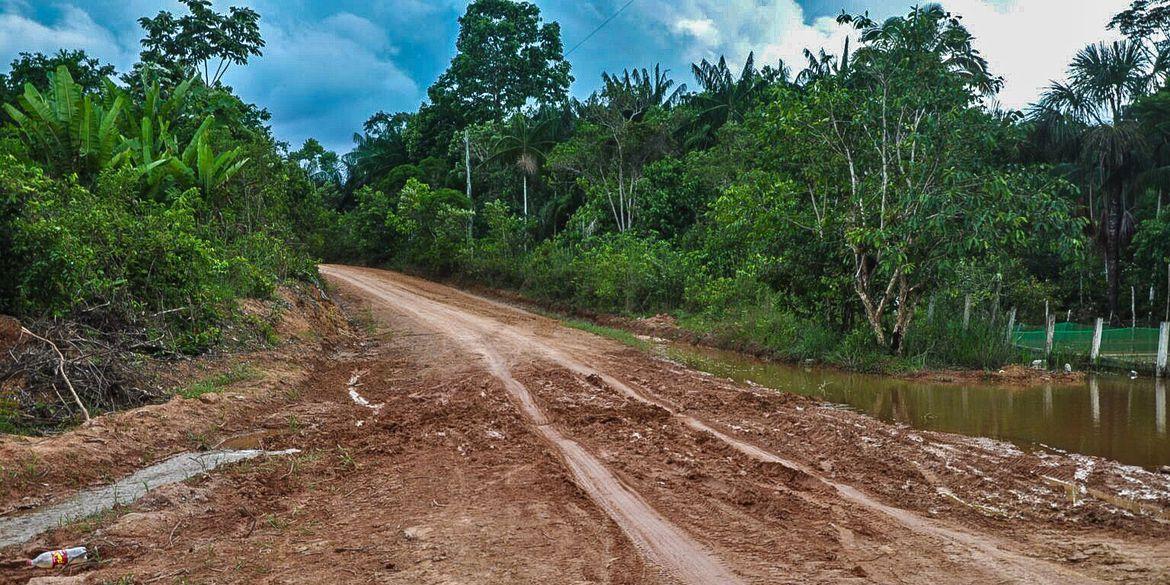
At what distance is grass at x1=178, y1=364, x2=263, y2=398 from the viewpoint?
8364mm

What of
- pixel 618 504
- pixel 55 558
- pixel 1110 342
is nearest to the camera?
pixel 55 558

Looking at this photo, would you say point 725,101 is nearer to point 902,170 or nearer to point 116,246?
point 902,170

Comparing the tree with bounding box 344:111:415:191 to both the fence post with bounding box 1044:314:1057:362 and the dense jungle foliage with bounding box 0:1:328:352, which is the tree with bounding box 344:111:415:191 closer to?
the dense jungle foliage with bounding box 0:1:328:352

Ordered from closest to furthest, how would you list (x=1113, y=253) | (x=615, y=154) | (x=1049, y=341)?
(x=1049, y=341) < (x=1113, y=253) < (x=615, y=154)

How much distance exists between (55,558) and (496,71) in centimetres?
4139

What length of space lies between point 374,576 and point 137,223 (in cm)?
859

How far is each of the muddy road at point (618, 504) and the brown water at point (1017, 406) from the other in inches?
32.6

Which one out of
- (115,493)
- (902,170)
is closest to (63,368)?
(115,493)

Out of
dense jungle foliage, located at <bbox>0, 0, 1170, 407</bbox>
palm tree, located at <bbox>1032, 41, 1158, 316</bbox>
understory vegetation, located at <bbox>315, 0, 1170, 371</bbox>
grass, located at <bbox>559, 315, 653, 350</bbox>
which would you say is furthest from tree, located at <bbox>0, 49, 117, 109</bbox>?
palm tree, located at <bbox>1032, 41, 1158, 316</bbox>

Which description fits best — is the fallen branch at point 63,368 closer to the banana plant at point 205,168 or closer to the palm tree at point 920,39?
the banana plant at point 205,168

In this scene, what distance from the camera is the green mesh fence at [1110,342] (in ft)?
44.6

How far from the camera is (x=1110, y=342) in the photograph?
1398 cm

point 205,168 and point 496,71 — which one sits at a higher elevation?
point 496,71

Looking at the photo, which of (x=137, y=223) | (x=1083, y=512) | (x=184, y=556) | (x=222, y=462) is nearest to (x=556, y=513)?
(x=184, y=556)
